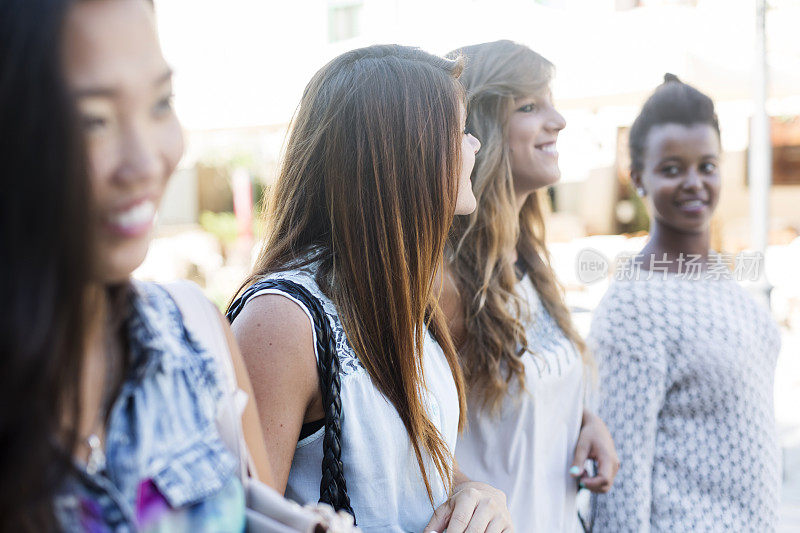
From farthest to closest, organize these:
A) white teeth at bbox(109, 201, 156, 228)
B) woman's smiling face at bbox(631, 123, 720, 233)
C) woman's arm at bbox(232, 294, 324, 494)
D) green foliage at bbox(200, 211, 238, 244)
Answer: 1. green foliage at bbox(200, 211, 238, 244)
2. woman's smiling face at bbox(631, 123, 720, 233)
3. woman's arm at bbox(232, 294, 324, 494)
4. white teeth at bbox(109, 201, 156, 228)

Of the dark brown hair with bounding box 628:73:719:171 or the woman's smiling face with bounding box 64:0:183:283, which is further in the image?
the dark brown hair with bounding box 628:73:719:171

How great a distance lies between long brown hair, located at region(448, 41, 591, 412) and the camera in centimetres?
205

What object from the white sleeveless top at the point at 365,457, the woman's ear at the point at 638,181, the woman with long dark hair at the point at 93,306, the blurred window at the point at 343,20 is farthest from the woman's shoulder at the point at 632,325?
the blurred window at the point at 343,20

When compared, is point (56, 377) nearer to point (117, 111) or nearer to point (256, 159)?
point (117, 111)

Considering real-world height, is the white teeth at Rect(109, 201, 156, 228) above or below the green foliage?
above

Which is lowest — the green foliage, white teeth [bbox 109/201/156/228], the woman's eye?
the green foliage

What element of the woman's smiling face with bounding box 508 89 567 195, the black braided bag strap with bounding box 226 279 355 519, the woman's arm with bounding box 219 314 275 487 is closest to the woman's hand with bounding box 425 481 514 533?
the black braided bag strap with bounding box 226 279 355 519

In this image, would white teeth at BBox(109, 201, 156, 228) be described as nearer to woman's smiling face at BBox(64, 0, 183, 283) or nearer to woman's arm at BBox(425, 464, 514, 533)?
woman's smiling face at BBox(64, 0, 183, 283)

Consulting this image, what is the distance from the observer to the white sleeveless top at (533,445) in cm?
203

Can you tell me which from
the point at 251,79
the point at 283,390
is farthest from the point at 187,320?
the point at 251,79

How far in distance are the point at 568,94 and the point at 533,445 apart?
447 centimetres

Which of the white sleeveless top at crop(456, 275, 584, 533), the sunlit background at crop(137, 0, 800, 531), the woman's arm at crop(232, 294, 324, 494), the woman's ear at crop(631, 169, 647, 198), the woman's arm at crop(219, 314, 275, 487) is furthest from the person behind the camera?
the sunlit background at crop(137, 0, 800, 531)

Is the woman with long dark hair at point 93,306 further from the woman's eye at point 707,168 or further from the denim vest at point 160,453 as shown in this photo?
the woman's eye at point 707,168

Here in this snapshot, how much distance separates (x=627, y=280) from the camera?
237 cm
